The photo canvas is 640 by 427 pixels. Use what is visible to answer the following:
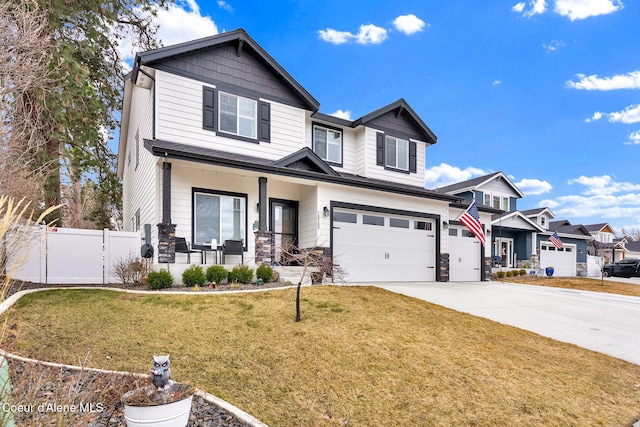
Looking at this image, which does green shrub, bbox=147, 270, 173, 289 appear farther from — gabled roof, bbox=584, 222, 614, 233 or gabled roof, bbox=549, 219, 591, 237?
gabled roof, bbox=584, 222, 614, 233

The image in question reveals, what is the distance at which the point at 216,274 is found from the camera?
30.4 ft

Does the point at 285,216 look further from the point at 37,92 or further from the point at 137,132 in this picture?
the point at 37,92

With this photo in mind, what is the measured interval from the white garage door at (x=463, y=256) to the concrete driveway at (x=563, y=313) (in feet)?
9.86

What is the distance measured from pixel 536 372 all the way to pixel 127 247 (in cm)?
1066

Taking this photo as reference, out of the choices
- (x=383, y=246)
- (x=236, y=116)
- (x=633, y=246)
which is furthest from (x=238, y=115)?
(x=633, y=246)

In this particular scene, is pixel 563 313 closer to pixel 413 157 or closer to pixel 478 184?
pixel 413 157

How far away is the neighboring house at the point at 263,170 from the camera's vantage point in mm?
10570

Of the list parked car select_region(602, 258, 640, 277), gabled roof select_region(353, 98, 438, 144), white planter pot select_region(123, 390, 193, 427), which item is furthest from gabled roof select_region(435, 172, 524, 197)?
white planter pot select_region(123, 390, 193, 427)

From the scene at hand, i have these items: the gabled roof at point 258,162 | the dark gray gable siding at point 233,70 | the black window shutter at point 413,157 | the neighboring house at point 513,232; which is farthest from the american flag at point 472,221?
the neighboring house at point 513,232

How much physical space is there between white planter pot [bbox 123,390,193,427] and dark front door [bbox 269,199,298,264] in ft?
29.7

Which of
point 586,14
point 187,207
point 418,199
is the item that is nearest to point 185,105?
point 187,207

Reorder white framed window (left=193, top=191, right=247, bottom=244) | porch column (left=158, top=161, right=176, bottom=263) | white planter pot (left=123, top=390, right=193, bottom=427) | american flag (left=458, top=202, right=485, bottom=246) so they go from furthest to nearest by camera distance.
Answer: american flag (left=458, top=202, right=485, bottom=246), white framed window (left=193, top=191, right=247, bottom=244), porch column (left=158, top=161, right=176, bottom=263), white planter pot (left=123, top=390, right=193, bottom=427)

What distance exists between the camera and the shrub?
364 inches

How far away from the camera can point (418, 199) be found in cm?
1405
